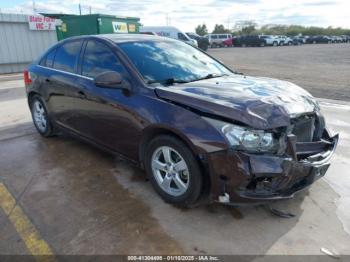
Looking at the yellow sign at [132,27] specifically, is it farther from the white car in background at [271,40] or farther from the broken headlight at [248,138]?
the white car in background at [271,40]

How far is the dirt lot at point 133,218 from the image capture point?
2.70m

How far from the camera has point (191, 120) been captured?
2.87 metres

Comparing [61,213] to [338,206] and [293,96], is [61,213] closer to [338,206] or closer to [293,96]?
[293,96]

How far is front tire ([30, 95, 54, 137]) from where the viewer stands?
5.24 metres

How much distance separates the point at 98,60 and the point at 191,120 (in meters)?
1.75

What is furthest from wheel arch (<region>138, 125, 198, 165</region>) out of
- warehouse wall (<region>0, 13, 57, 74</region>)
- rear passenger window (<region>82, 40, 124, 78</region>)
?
warehouse wall (<region>0, 13, 57, 74</region>)

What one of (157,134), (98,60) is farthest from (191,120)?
(98,60)

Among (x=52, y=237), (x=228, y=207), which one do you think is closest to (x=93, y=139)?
(x=52, y=237)

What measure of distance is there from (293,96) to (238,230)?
143 cm

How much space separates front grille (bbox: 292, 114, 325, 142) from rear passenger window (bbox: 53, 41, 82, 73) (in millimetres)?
2977

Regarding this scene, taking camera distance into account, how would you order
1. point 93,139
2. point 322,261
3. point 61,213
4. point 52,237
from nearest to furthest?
point 322,261, point 52,237, point 61,213, point 93,139

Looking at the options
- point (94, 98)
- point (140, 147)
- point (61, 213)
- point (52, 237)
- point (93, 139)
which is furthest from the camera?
point (93, 139)

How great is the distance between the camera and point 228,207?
10.7 ft

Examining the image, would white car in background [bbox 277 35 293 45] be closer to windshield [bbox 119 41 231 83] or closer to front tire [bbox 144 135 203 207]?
windshield [bbox 119 41 231 83]
